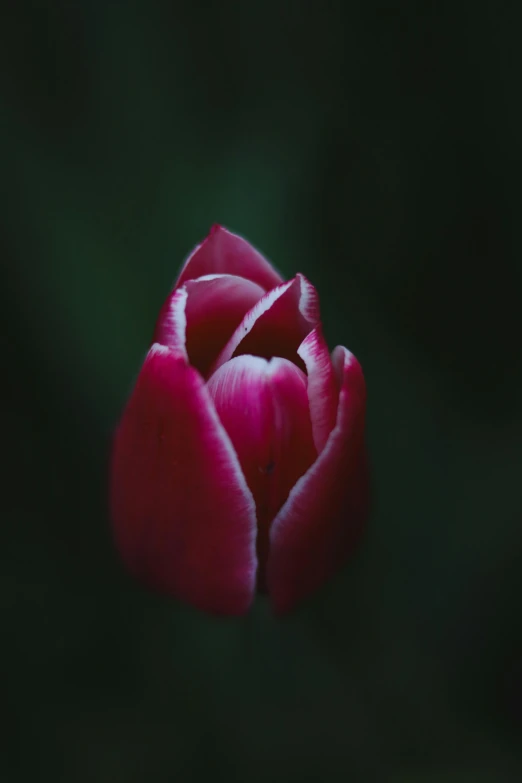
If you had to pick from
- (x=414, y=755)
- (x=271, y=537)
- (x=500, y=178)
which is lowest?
(x=414, y=755)

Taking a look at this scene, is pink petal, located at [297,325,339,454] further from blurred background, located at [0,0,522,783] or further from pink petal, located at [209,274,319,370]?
blurred background, located at [0,0,522,783]

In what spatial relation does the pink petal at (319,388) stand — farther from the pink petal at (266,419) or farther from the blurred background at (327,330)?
the blurred background at (327,330)

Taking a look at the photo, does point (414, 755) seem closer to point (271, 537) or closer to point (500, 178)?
point (271, 537)

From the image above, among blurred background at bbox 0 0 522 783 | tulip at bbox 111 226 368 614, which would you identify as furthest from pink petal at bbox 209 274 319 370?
blurred background at bbox 0 0 522 783

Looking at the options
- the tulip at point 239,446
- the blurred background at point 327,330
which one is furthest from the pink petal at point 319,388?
the blurred background at point 327,330

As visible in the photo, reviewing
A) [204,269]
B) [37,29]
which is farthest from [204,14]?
[204,269]

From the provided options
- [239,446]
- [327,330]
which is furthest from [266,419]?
[327,330]

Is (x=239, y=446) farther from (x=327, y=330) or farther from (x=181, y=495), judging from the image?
(x=327, y=330)
